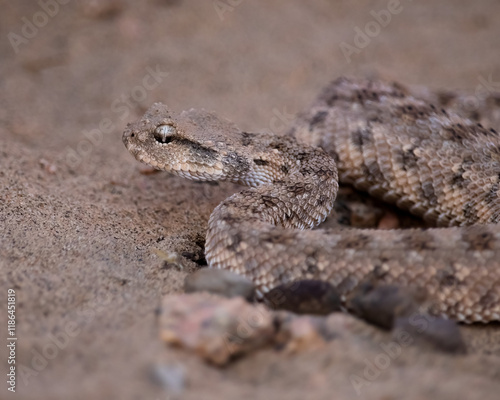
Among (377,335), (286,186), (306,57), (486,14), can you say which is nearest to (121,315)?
(377,335)

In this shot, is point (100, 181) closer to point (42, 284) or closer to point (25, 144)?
point (25, 144)

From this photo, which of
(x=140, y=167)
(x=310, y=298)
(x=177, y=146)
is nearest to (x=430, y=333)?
(x=310, y=298)

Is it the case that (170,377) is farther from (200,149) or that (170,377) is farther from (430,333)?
(200,149)

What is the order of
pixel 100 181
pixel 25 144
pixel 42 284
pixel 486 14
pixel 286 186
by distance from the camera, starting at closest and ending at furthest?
1. pixel 42 284
2. pixel 286 186
3. pixel 100 181
4. pixel 25 144
5. pixel 486 14

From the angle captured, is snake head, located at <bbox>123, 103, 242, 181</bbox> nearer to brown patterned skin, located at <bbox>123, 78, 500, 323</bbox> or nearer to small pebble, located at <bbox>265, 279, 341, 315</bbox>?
brown patterned skin, located at <bbox>123, 78, 500, 323</bbox>

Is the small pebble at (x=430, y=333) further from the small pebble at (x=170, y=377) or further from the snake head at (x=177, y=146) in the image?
the snake head at (x=177, y=146)

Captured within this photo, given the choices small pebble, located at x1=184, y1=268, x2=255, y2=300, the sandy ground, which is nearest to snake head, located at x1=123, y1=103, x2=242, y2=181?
the sandy ground
